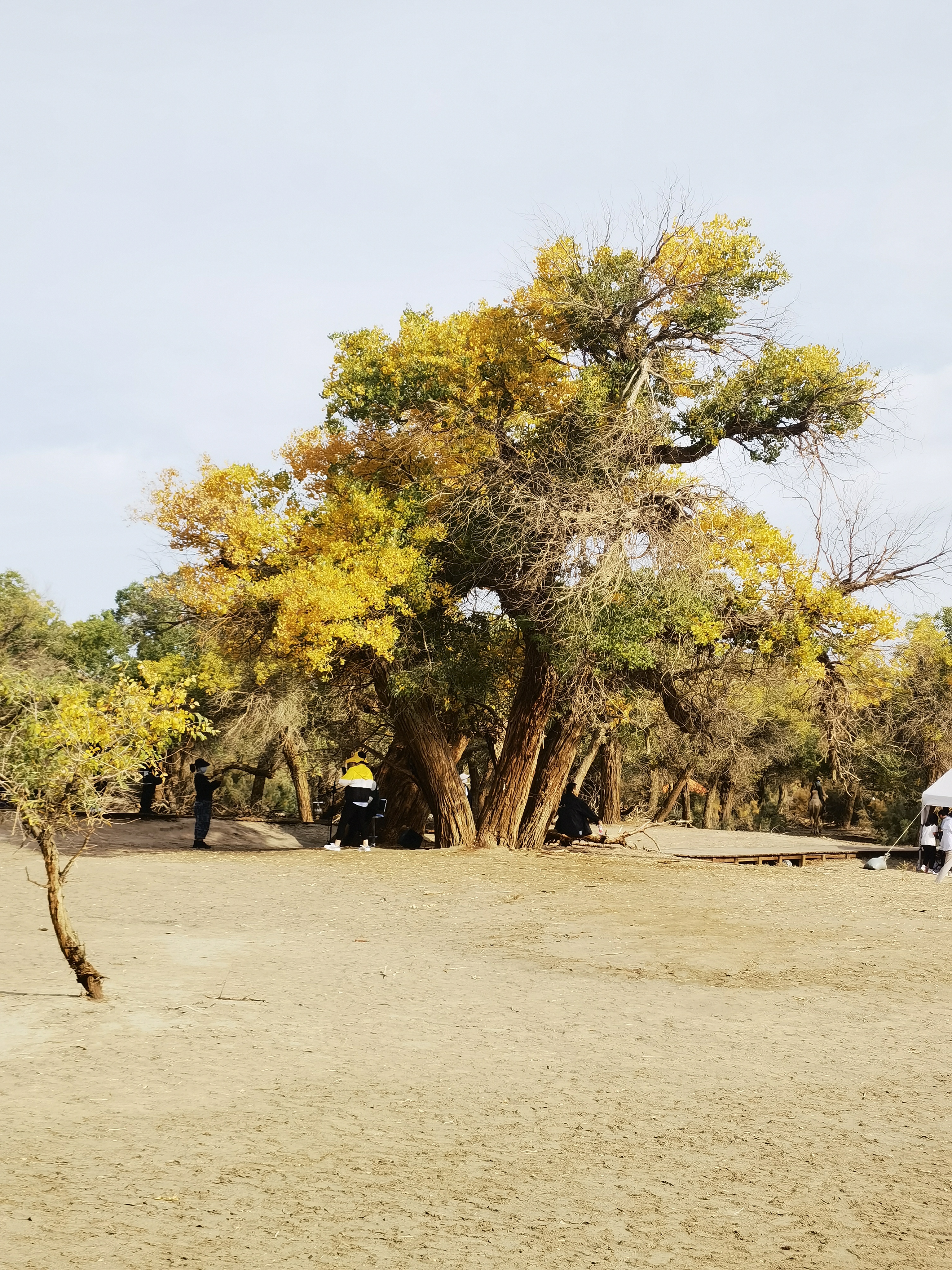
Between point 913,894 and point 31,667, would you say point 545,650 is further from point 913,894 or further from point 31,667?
point 31,667

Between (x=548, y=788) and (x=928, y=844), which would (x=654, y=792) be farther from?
(x=548, y=788)

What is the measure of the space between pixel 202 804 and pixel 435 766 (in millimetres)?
3989

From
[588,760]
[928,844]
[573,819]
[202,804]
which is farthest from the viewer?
[588,760]

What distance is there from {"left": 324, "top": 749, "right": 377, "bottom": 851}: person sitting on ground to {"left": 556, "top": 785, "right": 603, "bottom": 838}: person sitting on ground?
3433 millimetres

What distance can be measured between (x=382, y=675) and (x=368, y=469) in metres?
3.19

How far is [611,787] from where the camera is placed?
90.0 ft

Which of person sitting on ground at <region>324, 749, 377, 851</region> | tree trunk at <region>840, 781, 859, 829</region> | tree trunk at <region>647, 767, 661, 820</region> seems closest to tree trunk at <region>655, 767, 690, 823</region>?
tree trunk at <region>647, 767, 661, 820</region>

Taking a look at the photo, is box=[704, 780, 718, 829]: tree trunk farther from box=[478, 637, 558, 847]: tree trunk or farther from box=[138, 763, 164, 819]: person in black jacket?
box=[138, 763, 164, 819]: person in black jacket

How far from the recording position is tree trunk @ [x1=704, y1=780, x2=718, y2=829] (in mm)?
35719

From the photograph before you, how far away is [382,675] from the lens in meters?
17.4

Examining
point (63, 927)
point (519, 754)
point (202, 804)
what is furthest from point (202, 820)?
point (63, 927)

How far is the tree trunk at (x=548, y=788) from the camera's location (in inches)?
736

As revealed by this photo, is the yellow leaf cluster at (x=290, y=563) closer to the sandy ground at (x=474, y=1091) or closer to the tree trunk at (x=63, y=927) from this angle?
the sandy ground at (x=474, y=1091)

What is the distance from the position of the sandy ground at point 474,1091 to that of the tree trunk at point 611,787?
15194mm
